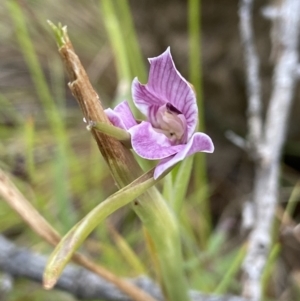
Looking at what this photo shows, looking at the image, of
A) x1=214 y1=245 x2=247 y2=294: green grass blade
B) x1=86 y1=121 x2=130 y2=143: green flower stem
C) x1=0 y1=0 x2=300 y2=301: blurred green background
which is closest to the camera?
x1=86 y1=121 x2=130 y2=143: green flower stem

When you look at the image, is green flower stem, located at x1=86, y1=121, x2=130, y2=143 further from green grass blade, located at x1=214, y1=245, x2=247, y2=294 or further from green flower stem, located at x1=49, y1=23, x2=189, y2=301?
green grass blade, located at x1=214, y1=245, x2=247, y2=294

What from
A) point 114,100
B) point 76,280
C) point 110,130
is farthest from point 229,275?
point 114,100

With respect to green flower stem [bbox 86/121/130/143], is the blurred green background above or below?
below

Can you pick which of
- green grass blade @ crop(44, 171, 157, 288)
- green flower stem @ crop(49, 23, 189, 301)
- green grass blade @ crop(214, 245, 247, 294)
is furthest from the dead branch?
green grass blade @ crop(44, 171, 157, 288)

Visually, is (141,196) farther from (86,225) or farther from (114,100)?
(114,100)

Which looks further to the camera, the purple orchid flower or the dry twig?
the dry twig
